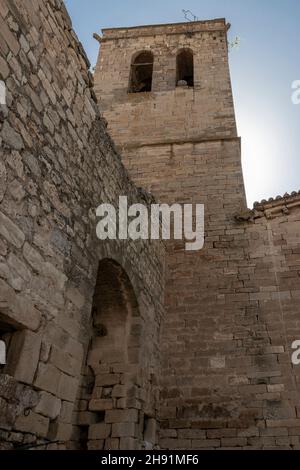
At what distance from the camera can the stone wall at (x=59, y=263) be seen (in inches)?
107

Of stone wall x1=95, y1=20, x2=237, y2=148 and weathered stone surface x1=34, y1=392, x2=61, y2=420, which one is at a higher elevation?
stone wall x1=95, y1=20, x2=237, y2=148

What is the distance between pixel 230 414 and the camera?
5.34m

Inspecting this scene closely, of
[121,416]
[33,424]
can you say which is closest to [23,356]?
[33,424]

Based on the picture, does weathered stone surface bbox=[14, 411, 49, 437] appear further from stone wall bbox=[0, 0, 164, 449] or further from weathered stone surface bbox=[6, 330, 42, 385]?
weathered stone surface bbox=[6, 330, 42, 385]

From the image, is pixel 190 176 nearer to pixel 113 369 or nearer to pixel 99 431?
pixel 113 369

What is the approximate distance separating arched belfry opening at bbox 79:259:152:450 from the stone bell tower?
1.13m

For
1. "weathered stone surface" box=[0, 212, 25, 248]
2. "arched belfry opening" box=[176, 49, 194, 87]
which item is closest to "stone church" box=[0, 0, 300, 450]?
"weathered stone surface" box=[0, 212, 25, 248]

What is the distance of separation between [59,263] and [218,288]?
3.79 meters

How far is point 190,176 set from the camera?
8.22m

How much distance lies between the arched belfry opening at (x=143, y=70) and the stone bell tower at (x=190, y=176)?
3 centimetres

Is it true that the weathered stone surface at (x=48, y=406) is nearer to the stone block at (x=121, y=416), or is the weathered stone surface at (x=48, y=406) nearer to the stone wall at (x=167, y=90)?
the stone block at (x=121, y=416)

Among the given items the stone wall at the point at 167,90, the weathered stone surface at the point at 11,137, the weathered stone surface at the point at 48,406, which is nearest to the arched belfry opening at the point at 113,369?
the weathered stone surface at the point at 48,406

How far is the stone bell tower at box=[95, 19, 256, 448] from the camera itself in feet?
18.2
